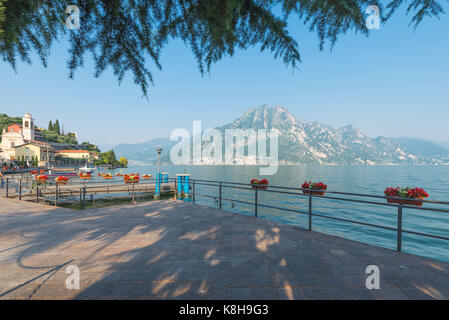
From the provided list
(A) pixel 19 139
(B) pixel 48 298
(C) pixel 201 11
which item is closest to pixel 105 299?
(B) pixel 48 298

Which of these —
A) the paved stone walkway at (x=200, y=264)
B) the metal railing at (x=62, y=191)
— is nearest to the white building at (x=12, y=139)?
the metal railing at (x=62, y=191)

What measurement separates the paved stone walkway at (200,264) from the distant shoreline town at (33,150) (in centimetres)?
6756

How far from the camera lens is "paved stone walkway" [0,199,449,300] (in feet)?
8.48

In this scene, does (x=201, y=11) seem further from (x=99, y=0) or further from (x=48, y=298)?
(x=48, y=298)

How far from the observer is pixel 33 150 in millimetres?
73250

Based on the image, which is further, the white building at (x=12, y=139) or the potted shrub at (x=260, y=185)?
the white building at (x=12, y=139)

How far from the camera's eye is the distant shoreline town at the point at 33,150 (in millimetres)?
69894

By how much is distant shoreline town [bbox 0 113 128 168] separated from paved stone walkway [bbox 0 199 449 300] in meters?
67.6

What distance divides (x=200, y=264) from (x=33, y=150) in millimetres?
98737

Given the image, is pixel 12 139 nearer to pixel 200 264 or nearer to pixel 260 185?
pixel 260 185

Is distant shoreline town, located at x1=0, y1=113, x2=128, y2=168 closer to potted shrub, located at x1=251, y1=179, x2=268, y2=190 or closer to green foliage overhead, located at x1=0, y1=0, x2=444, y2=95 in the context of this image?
potted shrub, located at x1=251, y1=179, x2=268, y2=190

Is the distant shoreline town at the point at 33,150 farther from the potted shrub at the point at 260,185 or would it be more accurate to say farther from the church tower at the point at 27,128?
the potted shrub at the point at 260,185

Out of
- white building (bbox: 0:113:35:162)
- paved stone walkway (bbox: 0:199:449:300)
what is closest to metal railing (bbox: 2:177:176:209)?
paved stone walkway (bbox: 0:199:449:300)

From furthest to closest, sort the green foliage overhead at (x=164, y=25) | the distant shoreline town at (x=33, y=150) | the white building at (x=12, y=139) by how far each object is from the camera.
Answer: the white building at (x=12, y=139)
the distant shoreline town at (x=33, y=150)
the green foliage overhead at (x=164, y=25)
